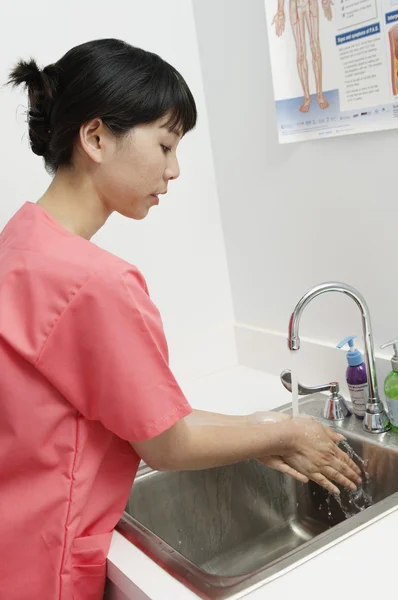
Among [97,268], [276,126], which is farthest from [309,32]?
[97,268]

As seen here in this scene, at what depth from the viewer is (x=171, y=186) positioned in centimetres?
176

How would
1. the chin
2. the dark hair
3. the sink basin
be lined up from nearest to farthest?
the dark hair < the chin < the sink basin

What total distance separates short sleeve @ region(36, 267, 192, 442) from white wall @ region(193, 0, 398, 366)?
653mm

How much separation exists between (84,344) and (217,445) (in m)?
0.29

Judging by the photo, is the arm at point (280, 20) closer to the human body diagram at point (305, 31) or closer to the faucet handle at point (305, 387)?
the human body diagram at point (305, 31)

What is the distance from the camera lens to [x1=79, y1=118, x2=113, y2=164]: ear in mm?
1012

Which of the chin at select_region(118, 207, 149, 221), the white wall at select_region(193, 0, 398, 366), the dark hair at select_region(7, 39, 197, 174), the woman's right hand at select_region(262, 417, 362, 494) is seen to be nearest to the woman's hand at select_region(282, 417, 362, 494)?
the woman's right hand at select_region(262, 417, 362, 494)

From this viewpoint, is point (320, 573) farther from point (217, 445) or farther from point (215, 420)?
point (215, 420)

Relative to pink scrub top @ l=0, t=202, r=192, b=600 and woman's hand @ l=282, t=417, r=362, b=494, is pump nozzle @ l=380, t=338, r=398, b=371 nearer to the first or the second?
woman's hand @ l=282, t=417, r=362, b=494

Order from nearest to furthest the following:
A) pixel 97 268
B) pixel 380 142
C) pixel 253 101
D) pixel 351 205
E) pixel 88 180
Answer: pixel 97 268 → pixel 88 180 → pixel 380 142 → pixel 351 205 → pixel 253 101

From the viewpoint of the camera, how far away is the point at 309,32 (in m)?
1.40

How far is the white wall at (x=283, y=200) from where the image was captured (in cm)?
139

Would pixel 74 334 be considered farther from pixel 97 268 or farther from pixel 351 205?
pixel 351 205

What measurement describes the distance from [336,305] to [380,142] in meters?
Answer: 0.40
